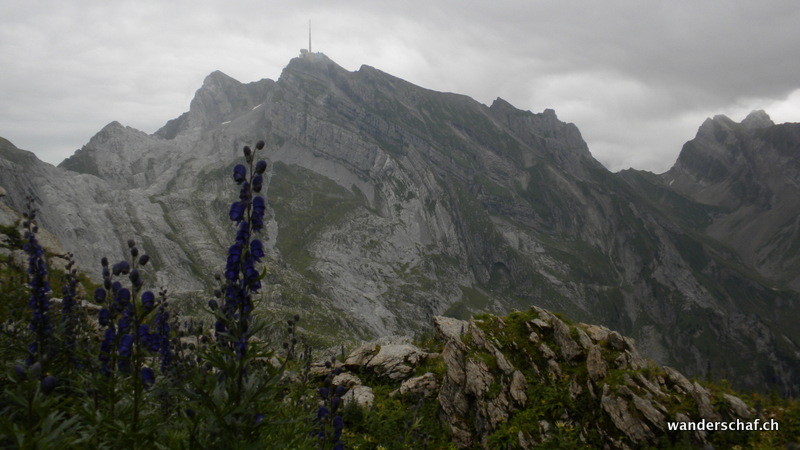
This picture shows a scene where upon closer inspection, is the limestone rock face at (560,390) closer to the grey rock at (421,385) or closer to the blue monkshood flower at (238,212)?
the grey rock at (421,385)

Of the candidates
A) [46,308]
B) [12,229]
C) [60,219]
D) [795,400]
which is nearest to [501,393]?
[795,400]

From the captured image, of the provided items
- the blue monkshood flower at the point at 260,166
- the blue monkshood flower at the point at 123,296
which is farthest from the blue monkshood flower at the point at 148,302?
the blue monkshood flower at the point at 260,166

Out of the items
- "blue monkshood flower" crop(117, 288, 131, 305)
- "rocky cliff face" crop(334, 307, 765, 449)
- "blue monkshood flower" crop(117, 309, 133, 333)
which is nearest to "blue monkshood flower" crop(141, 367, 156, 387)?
"blue monkshood flower" crop(117, 309, 133, 333)

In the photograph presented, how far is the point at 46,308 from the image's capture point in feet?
25.1

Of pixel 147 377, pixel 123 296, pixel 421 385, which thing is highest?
pixel 123 296

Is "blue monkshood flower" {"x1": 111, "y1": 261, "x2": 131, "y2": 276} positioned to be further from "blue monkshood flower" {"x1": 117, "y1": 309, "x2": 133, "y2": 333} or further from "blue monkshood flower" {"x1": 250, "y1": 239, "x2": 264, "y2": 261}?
"blue monkshood flower" {"x1": 250, "y1": 239, "x2": 264, "y2": 261}

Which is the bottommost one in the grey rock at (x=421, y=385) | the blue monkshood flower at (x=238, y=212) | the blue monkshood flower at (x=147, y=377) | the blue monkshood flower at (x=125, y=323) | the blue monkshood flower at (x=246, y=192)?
the grey rock at (x=421, y=385)

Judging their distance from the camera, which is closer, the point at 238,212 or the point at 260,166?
the point at 260,166

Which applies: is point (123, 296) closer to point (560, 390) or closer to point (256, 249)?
point (256, 249)

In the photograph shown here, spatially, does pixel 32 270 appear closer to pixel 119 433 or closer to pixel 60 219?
pixel 119 433

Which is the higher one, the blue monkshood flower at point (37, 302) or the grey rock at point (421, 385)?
the blue monkshood flower at point (37, 302)

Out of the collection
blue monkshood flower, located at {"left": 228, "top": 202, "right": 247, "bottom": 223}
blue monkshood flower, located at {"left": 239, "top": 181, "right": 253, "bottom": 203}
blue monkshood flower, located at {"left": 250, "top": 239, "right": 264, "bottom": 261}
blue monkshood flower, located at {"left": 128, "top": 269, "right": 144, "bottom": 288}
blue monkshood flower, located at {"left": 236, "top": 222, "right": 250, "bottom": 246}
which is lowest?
blue monkshood flower, located at {"left": 128, "top": 269, "right": 144, "bottom": 288}

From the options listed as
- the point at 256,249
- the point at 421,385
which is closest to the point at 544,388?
the point at 421,385

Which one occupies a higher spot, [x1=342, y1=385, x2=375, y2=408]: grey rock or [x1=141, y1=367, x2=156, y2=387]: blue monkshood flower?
[x1=141, y1=367, x2=156, y2=387]: blue monkshood flower
